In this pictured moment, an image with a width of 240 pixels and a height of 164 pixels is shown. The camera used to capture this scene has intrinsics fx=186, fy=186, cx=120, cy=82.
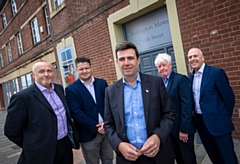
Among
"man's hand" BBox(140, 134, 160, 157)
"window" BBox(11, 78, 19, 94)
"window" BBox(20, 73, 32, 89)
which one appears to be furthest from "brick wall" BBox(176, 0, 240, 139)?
"window" BBox(11, 78, 19, 94)

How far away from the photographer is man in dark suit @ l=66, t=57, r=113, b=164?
2.50m

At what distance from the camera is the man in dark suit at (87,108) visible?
8.21 feet

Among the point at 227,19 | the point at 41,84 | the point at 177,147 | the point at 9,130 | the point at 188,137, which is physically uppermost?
the point at 227,19

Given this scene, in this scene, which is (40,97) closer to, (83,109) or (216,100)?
(83,109)

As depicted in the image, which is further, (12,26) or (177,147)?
(12,26)

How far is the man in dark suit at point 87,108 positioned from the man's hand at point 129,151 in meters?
0.99

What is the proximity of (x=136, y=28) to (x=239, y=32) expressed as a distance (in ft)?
8.44

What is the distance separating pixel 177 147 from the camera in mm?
2525

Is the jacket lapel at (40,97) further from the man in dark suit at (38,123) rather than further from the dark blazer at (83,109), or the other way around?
the dark blazer at (83,109)

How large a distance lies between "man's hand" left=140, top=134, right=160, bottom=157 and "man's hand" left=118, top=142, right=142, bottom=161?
0.17 feet

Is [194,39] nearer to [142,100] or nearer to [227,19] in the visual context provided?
[227,19]

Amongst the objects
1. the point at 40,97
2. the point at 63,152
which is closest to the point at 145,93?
the point at 40,97

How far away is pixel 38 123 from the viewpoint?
6.98 feet

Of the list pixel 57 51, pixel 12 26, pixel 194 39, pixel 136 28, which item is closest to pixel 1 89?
pixel 12 26
